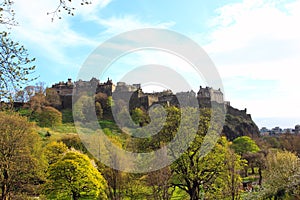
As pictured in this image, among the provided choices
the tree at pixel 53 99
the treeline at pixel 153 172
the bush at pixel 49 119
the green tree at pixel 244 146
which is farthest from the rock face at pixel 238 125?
the treeline at pixel 153 172

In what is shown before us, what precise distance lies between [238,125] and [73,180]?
89497 millimetres

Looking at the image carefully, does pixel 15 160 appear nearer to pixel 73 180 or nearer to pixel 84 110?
pixel 73 180

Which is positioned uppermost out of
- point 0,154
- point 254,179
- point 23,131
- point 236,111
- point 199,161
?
point 236,111

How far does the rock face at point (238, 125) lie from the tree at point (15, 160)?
77.9m

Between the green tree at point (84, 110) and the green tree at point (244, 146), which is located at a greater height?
the green tree at point (84, 110)

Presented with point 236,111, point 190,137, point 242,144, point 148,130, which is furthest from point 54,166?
point 236,111

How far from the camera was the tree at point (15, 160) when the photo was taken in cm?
2141

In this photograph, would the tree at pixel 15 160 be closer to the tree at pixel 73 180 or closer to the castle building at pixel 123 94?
the tree at pixel 73 180

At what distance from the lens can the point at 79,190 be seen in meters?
24.6

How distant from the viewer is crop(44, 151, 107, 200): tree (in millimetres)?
24312

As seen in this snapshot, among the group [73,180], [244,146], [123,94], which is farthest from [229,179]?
[123,94]

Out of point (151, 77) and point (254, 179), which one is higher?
point (151, 77)

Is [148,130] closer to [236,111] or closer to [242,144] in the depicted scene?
[242,144]

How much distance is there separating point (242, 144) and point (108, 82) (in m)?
52.0
